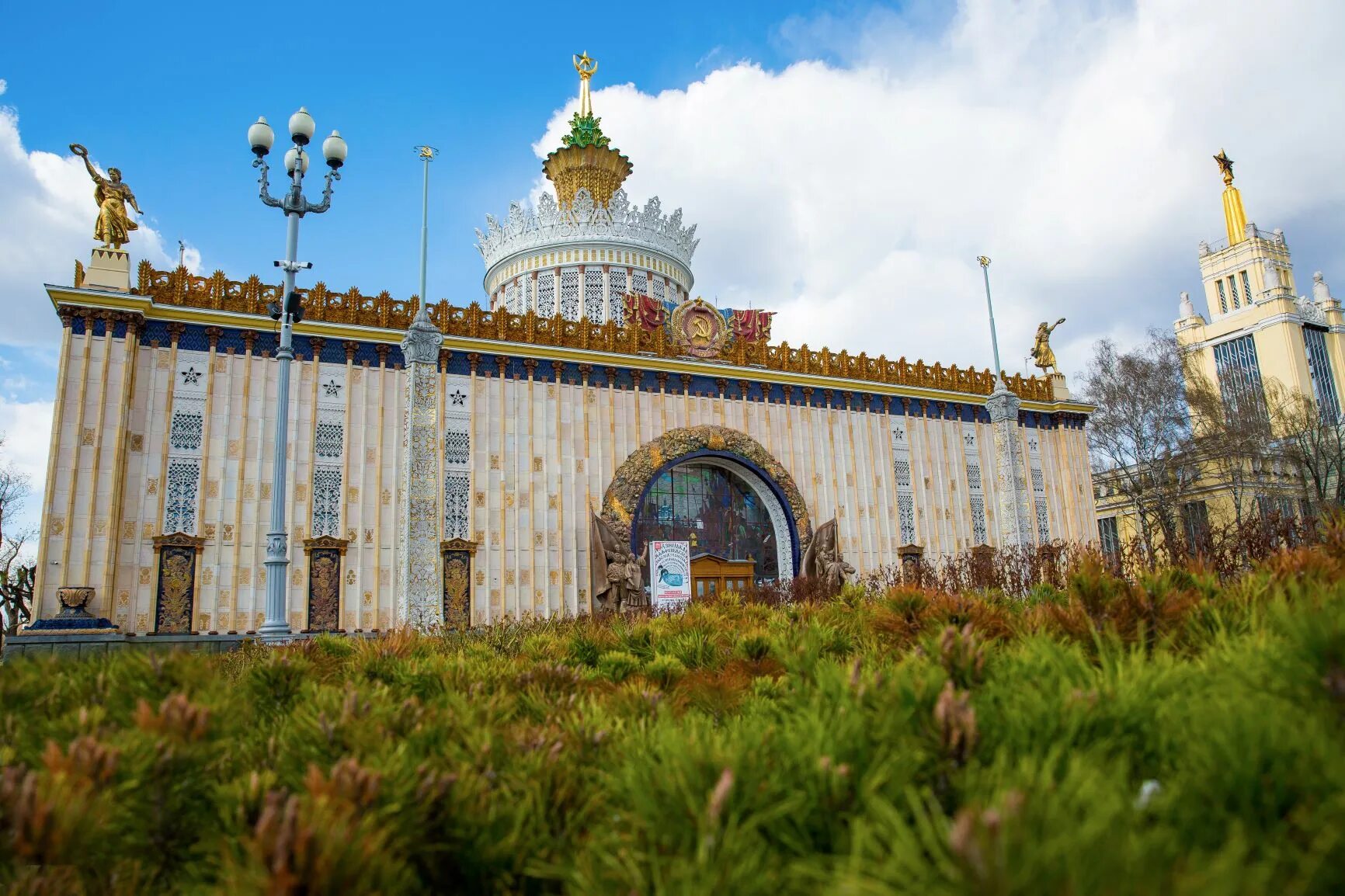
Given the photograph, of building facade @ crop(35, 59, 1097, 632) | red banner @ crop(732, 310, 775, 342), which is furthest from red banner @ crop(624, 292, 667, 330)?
red banner @ crop(732, 310, 775, 342)

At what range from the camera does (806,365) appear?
28609 mm

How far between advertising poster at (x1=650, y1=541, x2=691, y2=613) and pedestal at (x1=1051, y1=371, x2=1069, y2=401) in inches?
689

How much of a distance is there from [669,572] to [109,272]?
53.2 feet

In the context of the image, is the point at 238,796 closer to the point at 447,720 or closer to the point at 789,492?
the point at 447,720

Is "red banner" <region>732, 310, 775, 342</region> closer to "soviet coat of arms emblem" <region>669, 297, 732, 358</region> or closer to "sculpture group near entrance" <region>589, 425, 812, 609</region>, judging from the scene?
"soviet coat of arms emblem" <region>669, 297, 732, 358</region>

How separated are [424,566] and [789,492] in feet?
37.7

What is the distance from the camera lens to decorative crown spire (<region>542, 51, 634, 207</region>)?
32531mm

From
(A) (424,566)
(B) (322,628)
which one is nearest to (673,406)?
(A) (424,566)

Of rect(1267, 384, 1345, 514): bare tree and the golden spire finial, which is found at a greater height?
the golden spire finial

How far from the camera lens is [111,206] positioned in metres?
20.8

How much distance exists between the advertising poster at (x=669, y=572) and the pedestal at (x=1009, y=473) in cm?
1240

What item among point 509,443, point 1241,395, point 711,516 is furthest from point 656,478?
point 1241,395

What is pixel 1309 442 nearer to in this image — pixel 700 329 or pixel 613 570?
pixel 700 329

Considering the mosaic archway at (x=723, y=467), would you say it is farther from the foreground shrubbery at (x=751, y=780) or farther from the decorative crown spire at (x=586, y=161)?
the foreground shrubbery at (x=751, y=780)
